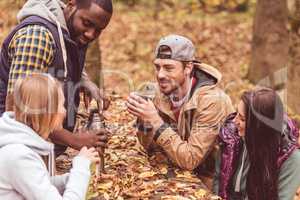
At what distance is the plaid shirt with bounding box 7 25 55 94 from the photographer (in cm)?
376

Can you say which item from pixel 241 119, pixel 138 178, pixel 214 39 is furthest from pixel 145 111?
pixel 214 39

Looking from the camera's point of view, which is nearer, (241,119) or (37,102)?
(37,102)

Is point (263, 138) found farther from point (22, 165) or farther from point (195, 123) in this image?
point (22, 165)

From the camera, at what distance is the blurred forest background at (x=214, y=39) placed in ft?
27.3

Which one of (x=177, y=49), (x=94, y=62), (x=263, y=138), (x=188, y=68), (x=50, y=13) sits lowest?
(x=263, y=138)

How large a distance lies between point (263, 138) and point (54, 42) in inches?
68.0

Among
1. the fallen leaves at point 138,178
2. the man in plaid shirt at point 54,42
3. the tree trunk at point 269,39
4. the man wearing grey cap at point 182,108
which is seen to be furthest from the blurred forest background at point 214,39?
the man in plaid shirt at point 54,42

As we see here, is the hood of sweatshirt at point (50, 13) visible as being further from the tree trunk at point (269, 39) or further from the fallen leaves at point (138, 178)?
the tree trunk at point (269, 39)

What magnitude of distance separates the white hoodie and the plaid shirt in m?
0.62

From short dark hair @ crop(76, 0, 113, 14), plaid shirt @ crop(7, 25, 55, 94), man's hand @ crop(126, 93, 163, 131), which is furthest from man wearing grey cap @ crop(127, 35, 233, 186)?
plaid shirt @ crop(7, 25, 55, 94)

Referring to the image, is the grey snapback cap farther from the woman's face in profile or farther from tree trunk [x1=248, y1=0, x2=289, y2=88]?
tree trunk [x1=248, y1=0, x2=289, y2=88]

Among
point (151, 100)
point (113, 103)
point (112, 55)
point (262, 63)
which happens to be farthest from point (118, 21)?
point (151, 100)

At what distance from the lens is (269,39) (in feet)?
35.0

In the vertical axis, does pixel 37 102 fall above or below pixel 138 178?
above
